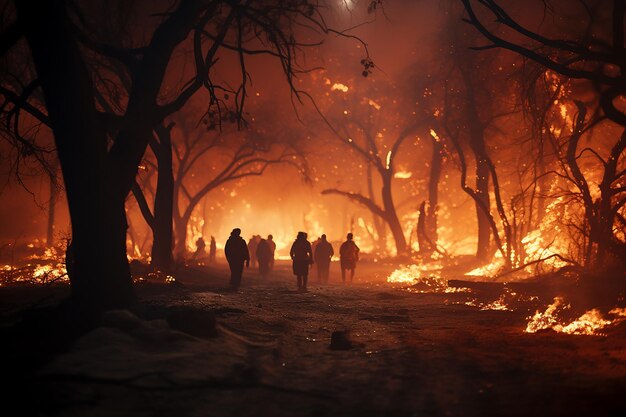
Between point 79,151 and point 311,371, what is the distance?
178 inches

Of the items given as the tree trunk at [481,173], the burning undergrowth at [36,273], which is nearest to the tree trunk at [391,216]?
the tree trunk at [481,173]

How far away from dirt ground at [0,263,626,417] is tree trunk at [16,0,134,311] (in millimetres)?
877

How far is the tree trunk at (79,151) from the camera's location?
9.09 metres

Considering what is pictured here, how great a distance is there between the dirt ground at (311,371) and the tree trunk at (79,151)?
2.88 ft

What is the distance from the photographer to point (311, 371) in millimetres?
7965

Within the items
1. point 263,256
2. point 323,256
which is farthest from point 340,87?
point 323,256

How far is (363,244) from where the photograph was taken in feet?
236

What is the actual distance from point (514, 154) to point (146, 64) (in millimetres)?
25353

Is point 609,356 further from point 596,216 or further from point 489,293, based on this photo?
point 489,293

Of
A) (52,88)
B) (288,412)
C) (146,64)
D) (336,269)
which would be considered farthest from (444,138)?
(288,412)

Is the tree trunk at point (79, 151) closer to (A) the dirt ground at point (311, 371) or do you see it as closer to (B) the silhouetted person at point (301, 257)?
(A) the dirt ground at point (311, 371)

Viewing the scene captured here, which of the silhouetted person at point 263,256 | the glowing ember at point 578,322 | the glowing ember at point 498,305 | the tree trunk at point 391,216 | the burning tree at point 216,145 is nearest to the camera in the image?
the glowing ember at point 578,322

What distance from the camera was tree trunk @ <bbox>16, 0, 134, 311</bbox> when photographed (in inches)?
358

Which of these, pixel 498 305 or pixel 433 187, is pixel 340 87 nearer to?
pixel 433 187
